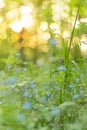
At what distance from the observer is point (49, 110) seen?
1899mm

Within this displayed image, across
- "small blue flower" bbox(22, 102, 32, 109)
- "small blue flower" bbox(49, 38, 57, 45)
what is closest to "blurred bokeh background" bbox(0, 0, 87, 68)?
"small blue flower" bbox(49, 38, 57, 45)

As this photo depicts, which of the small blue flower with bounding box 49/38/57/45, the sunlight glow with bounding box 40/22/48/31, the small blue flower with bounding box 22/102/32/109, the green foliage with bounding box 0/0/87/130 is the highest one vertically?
the sunlight glow with bounding box 40/22/48/31

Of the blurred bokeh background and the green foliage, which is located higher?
the blurred bokeh background

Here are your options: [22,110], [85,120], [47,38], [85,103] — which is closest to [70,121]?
[85,103]

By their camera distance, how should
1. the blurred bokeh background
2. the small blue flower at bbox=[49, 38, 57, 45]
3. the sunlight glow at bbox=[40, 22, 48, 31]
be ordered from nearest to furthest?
the blurred bokeh background
the small blue flower at bbox=[49, 38, 57, 45]
the sunlight glow at bbox=[40, 22, 48, 31]

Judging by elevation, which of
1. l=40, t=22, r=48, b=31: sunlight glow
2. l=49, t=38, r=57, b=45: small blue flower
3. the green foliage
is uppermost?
l=40, t=22, r=48, b=31: sunlight glow

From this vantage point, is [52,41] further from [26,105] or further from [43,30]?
[26,105]

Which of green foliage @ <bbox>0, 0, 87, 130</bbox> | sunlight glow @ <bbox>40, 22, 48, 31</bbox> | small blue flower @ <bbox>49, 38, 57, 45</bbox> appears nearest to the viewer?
green foliage @ <bbox>0, 0, 87, 130</bbox>

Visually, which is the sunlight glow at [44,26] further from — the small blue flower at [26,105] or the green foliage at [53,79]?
the small blue flower at [26,105]

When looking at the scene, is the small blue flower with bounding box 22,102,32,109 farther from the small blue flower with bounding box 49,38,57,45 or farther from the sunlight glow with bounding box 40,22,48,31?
the sunlight glow with bounding box 40,22,48,31

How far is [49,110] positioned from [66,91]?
51cm

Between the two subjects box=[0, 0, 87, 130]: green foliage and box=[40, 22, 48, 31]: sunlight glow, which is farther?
box=[40, 22, 48, 31]: sunlight glow

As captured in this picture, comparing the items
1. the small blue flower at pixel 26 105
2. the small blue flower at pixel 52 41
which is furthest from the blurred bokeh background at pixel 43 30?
the small blue flower at pixel 26 105

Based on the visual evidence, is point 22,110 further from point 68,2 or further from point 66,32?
point 66,32
